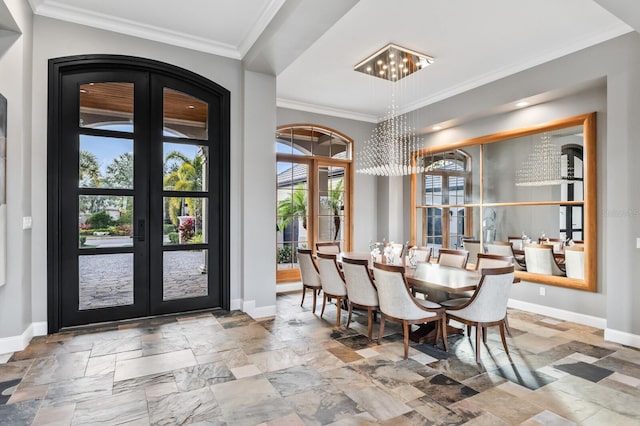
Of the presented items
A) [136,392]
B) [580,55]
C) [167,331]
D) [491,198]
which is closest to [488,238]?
[491,198]

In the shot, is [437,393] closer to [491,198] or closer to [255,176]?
[255,176]

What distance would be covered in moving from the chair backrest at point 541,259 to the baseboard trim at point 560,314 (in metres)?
0.47

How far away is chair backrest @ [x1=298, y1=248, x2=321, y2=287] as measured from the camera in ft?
15.7

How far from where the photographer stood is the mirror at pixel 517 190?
4.41m

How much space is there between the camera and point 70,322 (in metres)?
3.86

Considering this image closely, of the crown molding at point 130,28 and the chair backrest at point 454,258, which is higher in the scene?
the crown molding at point 130,28

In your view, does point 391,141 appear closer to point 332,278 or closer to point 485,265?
point 485,265

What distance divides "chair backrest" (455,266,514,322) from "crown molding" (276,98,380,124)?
14.6ft

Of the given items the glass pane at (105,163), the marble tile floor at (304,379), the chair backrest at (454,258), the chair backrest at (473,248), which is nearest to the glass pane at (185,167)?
the glass pane at (105,163)

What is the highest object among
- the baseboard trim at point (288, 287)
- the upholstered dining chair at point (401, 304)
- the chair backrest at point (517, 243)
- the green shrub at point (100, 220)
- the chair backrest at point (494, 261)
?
the green shrub at point (100, 220)

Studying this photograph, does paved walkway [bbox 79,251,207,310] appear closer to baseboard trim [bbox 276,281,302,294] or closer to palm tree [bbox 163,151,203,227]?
palm tree [bbox 163,151,203,227]

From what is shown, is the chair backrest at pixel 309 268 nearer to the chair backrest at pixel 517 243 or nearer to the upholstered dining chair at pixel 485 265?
the upholstered dining chair at pixel 485 265

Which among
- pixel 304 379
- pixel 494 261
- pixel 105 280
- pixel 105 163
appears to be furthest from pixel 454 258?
pixel 105 163

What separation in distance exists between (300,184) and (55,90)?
3.82 meters
